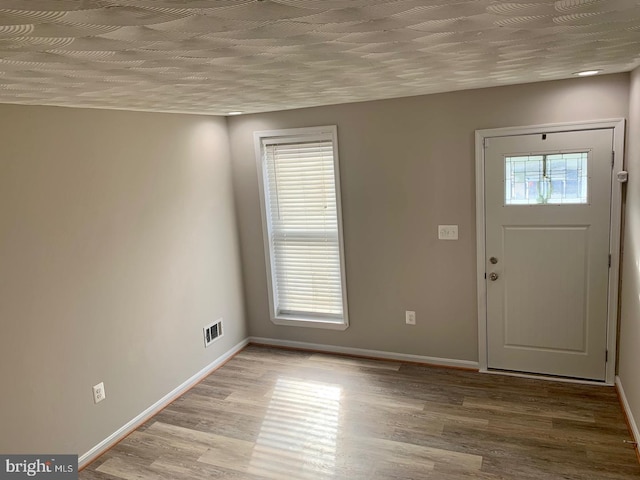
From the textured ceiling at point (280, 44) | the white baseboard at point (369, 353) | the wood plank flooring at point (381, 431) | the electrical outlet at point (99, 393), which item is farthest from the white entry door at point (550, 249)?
the electrical outlet at point (99, 393)

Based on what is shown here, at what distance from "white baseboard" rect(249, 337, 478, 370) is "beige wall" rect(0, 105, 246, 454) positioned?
0.60m

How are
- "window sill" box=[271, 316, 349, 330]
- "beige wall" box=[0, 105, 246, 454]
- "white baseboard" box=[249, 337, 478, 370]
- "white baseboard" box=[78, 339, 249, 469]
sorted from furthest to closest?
"window sill" box=[271, 316, 349, 330], "white baseboard" box=[249, 337, 478, 370], "white baseboard" box=[78, 339, 249, 469], "beige wall" box=[0, 105, 246, 454]

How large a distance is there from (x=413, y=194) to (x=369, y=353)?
58.7 inches

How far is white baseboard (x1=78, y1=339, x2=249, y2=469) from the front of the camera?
302cm

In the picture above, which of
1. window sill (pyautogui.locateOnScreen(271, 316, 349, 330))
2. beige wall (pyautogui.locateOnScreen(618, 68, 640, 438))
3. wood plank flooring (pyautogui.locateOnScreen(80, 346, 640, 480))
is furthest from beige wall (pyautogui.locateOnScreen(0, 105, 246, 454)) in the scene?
beige wall (pyautogui.locateOnScreen(618, 68, 640, 438))

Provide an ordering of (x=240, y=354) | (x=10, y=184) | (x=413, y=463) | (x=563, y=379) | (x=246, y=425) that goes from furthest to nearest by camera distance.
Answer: (x=240, y=354), (x=563, y=379), (x=246, y=425), (x=413, y=463), (x=10, y=184)

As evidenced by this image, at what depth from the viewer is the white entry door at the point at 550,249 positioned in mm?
3279

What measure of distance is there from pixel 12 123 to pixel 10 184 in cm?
33

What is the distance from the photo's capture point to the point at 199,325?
4016 mm

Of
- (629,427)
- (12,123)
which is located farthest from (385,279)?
(12,123)

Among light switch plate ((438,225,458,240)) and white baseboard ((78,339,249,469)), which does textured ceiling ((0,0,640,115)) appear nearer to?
light switch plate ((438,225,458,240))

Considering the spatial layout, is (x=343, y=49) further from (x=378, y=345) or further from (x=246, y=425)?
(x=378, y=345)

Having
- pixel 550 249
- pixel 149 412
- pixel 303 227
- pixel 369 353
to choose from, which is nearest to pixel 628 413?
pixel 550 249

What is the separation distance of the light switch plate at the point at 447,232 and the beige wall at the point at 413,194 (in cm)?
4
